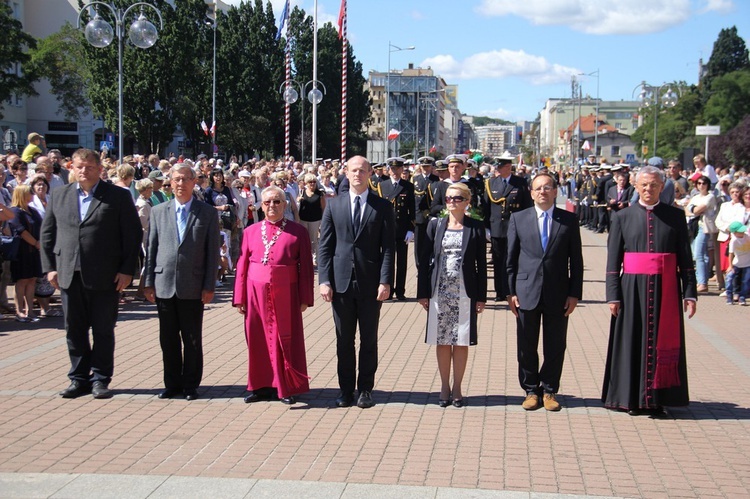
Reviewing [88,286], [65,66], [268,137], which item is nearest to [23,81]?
[65,66]

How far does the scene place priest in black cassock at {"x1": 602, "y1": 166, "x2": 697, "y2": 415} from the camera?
23.2ft

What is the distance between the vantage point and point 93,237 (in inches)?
295

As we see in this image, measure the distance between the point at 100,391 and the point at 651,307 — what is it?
4807 mm

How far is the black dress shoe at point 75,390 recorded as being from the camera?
7535mm

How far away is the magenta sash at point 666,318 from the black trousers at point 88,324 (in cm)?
463

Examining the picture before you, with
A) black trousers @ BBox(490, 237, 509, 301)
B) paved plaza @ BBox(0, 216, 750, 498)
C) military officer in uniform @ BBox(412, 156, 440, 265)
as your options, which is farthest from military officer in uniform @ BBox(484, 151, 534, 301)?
paved plaza @ BBox(0, 216, 750, 498)

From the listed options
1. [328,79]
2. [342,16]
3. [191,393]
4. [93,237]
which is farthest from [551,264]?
[328,79]

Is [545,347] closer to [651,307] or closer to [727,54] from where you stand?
[651,307]

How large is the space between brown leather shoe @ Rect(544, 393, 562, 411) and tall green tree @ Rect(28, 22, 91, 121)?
55.4 meters

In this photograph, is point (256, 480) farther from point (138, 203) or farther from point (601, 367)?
point (138, 203)

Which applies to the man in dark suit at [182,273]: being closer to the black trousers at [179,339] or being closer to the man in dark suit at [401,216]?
the black trousers at [179,339]

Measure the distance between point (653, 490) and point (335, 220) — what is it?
3431 millimetres

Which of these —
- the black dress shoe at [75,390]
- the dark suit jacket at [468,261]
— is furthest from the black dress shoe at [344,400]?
the black dress shoe at [75,390]

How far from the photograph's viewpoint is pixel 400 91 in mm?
149375
